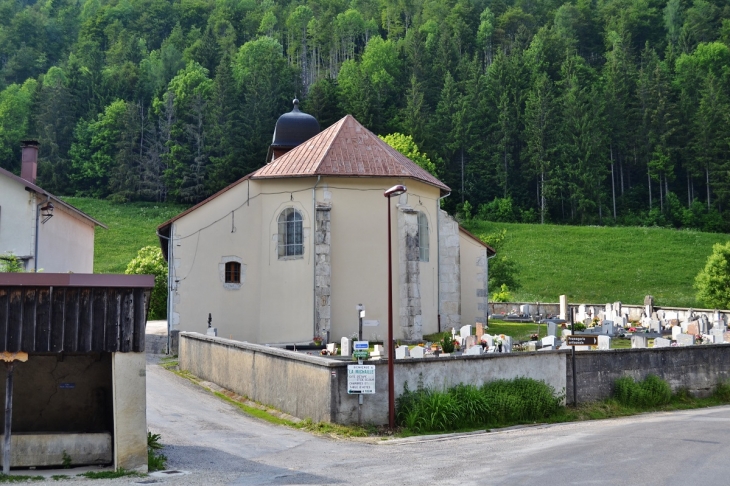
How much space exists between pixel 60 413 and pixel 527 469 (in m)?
7.25

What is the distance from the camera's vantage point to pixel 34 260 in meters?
28.3

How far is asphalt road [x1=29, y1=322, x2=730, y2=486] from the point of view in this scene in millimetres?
11523

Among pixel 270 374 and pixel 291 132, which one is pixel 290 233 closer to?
pixel 291 132

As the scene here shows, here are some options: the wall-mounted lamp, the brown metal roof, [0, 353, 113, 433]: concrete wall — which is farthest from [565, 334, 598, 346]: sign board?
the wall-mounted lamp

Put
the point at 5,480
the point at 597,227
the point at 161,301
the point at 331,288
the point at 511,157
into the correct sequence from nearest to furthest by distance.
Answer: the point at 5,480 → the point at 331,288 → the point at 161,301 → the point at 597,227 → the point at 511,157

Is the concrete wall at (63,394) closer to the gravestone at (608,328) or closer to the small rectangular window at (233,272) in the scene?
the small rectangular window at (233,272)

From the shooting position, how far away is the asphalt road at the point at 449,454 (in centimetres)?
1152

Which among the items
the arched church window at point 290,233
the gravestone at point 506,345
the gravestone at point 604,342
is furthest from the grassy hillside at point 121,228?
the gravestone at point 604,342

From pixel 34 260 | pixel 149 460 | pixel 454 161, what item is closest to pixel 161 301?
pixel 34 260

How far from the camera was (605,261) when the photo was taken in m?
62.5

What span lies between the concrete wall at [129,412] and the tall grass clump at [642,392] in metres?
12.3

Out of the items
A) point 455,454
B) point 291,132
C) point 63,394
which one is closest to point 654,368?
point 455,454

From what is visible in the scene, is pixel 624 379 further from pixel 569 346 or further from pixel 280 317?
pixel 280 317

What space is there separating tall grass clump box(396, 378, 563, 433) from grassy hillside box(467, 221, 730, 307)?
35.6 metres
